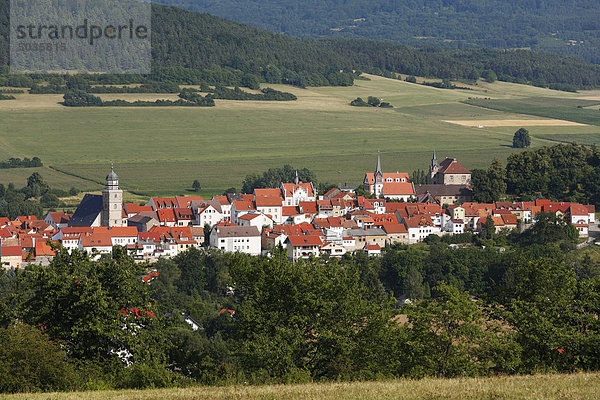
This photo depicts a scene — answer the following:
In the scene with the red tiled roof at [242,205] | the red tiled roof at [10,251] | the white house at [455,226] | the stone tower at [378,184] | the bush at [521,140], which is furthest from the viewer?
the bush at [521,140]

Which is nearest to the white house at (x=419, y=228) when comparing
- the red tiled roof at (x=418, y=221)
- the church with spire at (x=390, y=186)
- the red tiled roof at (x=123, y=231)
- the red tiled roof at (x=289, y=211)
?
the red tiled roof at (x=418, y=221)

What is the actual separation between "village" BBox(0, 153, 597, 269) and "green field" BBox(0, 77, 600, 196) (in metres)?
25.4

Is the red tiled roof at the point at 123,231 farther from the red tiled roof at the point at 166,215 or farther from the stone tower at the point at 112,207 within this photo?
the red tiled roof at the point at 166,215

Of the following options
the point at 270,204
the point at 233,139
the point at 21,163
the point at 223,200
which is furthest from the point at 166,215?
the point at 233,139

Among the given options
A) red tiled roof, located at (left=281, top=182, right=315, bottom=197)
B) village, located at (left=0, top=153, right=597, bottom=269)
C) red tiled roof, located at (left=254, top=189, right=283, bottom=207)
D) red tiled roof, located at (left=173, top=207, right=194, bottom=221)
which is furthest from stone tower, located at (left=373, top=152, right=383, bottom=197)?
red tiled roof, located at (left=173, top=207, right=194, bottom=221)

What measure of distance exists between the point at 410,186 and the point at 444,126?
261ft

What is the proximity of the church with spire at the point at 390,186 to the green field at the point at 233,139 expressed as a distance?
20.3 meters

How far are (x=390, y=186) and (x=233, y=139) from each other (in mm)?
68180

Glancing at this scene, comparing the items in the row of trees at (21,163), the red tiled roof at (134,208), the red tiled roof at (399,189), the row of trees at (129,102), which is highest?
the row of trees at (129,102)

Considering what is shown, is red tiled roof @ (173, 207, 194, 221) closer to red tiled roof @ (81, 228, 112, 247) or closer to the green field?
red tiled roof @ (81, 228, 112, 247)

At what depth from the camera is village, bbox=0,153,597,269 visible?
268 ft

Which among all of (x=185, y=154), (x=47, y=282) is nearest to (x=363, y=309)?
(x=47, y=282)

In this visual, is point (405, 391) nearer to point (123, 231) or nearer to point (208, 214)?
point (123, 231)

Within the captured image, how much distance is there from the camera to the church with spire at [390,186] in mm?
102750
